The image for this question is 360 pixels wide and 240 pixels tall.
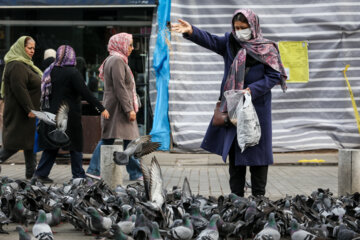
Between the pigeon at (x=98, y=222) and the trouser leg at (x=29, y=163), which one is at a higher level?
the pigeon at (x=98, y=222)

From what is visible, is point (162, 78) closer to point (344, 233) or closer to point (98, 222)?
point (98, 222)

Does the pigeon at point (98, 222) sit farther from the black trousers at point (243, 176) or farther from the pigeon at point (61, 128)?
the pigeon at point (61, 128)

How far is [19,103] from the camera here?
10453 mm

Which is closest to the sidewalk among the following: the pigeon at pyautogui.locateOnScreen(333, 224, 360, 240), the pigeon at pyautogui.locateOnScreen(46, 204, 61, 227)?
the pigeon at pyautogui.locateOnScreen(46, 204, 61, 227)

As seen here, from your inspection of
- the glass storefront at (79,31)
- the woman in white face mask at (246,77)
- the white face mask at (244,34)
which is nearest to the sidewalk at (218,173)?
the woman in white face mask at (246,77)

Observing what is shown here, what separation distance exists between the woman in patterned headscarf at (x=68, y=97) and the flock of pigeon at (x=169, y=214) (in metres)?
2.21

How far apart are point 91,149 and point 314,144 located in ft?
15.3

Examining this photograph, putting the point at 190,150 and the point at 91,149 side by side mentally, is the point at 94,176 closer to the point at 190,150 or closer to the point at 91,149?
the point at 91,149

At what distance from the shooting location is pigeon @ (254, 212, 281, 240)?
17.5 feet

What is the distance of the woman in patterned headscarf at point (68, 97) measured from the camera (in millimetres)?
9492

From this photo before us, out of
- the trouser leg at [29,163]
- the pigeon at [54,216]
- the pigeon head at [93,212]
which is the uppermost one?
the pigeon head at [93,212]

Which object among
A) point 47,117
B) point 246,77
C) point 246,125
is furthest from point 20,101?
point 246,125

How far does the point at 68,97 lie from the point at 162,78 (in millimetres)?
5118

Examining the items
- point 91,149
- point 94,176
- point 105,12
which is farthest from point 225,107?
point 105,12
